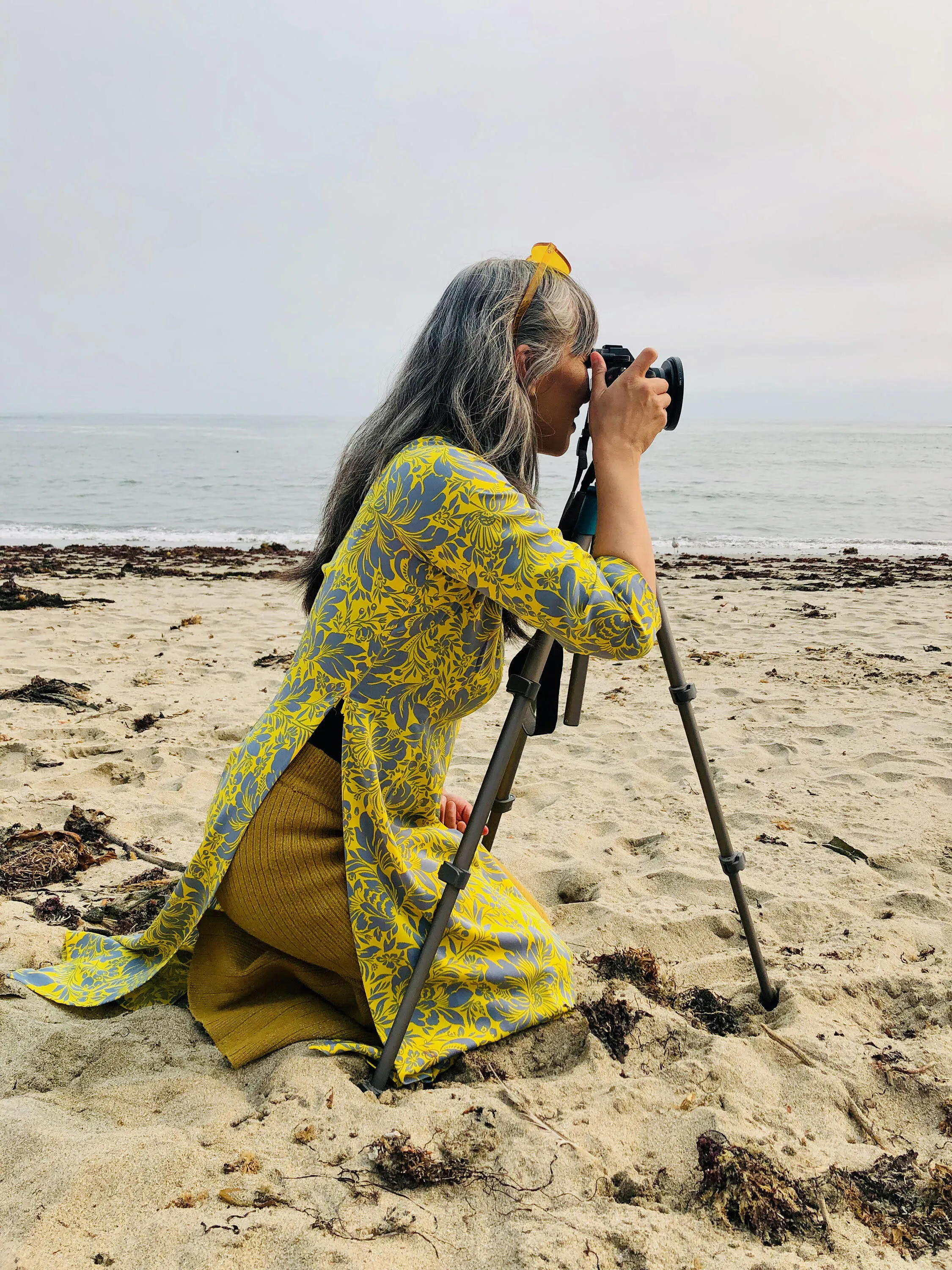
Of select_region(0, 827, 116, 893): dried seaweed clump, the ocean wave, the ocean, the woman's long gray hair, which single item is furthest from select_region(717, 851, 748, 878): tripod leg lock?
the ocean wave

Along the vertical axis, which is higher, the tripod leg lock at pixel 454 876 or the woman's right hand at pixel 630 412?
the woman's right hand at pixel 630 412

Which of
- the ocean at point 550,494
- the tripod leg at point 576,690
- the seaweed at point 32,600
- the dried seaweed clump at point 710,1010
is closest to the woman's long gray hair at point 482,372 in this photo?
the tripod leg at point 576,690

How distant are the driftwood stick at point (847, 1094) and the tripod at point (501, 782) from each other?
0.20 metres

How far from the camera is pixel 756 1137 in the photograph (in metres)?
1.90

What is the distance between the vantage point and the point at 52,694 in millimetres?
5051

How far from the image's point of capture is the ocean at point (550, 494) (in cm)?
1666

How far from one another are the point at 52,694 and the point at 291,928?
350 cm

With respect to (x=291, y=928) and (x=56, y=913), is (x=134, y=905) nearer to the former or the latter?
(x=56, y=913)

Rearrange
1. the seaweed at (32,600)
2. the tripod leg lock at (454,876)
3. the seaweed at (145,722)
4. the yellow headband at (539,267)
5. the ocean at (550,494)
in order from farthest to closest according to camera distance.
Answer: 1. the ocean at (550,494)
2. the seaweed at (32,600)
3. the seaweed at (145,722)
4. the yellow headband at (539,267)
5. the tripod leg lock at (454,876)

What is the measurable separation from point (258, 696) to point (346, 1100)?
368 cm

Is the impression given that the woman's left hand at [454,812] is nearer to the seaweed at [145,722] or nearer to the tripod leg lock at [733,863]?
the tripod leg lock at [733,863]

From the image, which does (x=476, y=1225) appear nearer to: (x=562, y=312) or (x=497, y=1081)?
(x=497, y=1081)

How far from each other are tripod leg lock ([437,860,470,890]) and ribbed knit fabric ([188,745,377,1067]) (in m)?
0.26

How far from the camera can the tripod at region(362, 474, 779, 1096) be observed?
196 centimetres
